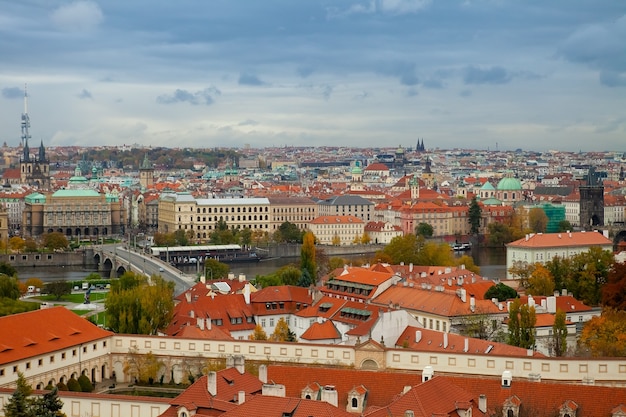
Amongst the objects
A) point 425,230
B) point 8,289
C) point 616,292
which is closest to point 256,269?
point 425,230

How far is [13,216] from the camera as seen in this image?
113 metres

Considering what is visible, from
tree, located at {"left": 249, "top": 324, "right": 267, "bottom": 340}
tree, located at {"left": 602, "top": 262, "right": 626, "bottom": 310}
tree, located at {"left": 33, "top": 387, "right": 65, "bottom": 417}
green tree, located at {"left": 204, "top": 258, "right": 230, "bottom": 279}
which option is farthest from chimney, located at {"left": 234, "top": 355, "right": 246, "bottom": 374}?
green tree, located at {"left": 204, "top": 258, "right": 230, "bottom": 279}

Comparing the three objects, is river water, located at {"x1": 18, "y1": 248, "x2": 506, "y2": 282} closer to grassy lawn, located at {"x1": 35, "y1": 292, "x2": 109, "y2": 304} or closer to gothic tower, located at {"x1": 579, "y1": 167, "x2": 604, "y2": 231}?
grassy lawn, located at {"x1": 35, "y1": 292, "x2": 109, "y2": 304}

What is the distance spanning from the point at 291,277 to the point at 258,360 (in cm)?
2128

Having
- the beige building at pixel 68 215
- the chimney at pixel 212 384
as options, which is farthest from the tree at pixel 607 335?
the beige building at pixel 68 215

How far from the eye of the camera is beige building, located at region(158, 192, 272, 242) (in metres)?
103

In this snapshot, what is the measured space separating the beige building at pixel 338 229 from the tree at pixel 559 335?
6104cm

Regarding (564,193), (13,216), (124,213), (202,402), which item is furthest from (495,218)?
(202,402)

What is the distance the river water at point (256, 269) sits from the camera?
69250 mm

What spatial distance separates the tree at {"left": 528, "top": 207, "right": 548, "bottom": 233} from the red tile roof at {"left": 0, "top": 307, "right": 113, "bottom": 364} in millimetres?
74167

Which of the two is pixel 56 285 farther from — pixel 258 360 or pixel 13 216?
pixel 13 216

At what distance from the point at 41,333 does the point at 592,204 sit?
3090 inches

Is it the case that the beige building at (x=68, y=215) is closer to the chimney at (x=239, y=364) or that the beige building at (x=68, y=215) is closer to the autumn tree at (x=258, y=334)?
the autumn tree at (x=258, y=334)

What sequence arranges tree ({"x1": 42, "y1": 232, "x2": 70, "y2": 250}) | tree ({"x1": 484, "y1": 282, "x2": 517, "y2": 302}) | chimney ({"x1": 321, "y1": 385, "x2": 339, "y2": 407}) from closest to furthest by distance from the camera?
chimney ({"x1": 321, "y1": 385, "x2": 339, "y2": 407}) < tree ({"x1": 484, "y1": 282, "x2": 517, "y2": 302}) < tree ({"x1": 42, "y1": 232, "x2": 70, "y2": 250})
